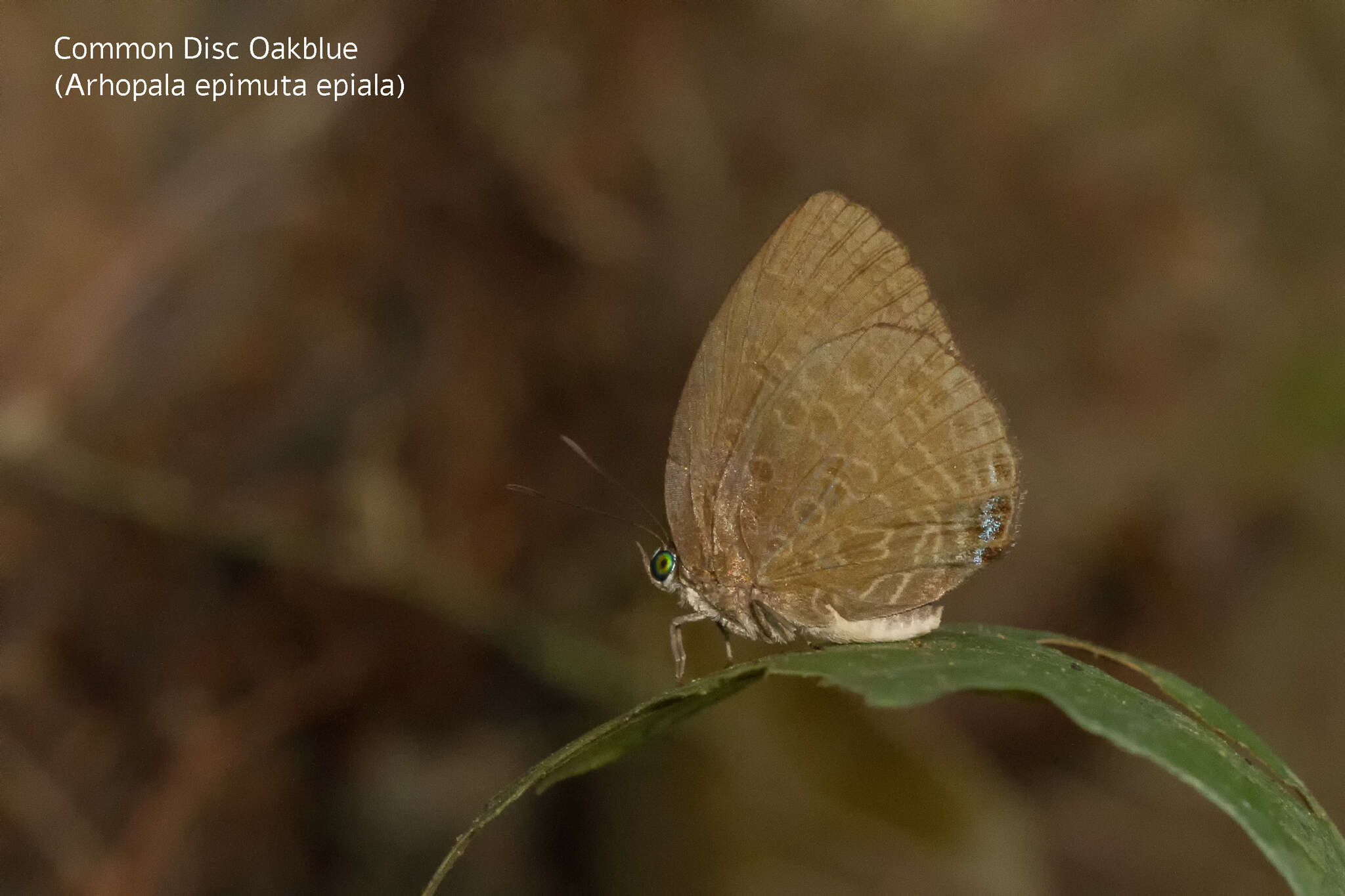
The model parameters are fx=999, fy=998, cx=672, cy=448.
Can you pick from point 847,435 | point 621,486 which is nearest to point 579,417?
point 621,486

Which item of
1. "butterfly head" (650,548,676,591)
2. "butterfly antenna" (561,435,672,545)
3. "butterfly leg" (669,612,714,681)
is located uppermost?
"butterfly antenna" (561,435,672,545)

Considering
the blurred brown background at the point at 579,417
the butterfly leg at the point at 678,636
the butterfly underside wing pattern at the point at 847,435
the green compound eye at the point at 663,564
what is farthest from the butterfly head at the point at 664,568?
the blurred brown background at the point at 579,417

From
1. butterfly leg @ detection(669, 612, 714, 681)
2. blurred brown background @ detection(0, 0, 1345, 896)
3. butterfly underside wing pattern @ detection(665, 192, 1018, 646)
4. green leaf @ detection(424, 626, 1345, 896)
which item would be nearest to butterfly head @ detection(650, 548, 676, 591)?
butterfly leg @ detection(669, 612, 714, 681)

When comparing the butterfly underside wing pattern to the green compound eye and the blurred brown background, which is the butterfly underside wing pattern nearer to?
the green compound eye

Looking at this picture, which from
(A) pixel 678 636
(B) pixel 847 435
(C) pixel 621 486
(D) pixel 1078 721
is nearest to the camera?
(D) pixel 1078 721

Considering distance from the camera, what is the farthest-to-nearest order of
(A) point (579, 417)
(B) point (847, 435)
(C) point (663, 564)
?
(A) point (579, 417) < (C) point (663, 564) < (B) point (847, 435)

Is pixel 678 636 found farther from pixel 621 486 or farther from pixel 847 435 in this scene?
pixel 847 435

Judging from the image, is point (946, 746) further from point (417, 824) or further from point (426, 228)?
point (426, 228)
